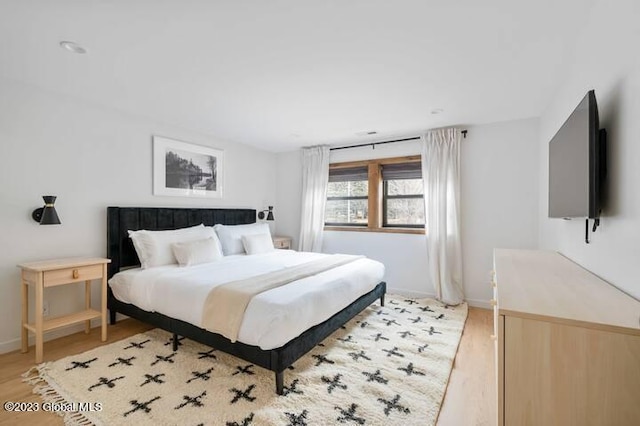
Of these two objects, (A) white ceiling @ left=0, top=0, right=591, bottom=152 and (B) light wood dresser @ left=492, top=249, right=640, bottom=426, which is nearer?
(B) light wood dresser @ left=492, top=249, right=640, bottom=426

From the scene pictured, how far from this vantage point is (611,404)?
0.91 metres

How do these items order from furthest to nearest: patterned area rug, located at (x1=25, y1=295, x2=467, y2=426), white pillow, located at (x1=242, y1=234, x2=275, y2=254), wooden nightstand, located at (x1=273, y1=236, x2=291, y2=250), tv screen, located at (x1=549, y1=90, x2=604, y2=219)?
wooden nightstand, located at (x1=273, y1=236, x2=291, y2=250)
white pillow, located at (x1=242, y1=234, x2=275, y2=254)
patterned area rug, located at (x1=25, y1=295, x2=467, y2=426)
tv screen, located at (x1=549, y1=90, x2=604, y2=219)

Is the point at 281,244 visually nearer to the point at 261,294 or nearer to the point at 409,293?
the point at 409,293

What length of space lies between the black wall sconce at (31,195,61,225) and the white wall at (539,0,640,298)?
3.90 m

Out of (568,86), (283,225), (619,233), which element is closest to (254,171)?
(283,225)

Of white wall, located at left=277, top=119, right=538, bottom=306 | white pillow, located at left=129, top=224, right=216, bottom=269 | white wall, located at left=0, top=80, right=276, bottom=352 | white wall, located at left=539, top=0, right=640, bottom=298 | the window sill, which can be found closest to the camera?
white wall, located at left=539, top=0, right=640, bottom=298

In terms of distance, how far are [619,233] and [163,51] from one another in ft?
9.46

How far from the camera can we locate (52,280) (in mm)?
2402

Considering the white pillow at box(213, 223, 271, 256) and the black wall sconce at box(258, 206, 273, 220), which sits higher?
the black wall sconce at box(258, 206, 273, 220)

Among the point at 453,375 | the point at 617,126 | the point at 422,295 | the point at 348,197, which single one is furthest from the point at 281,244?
the point at 617,126

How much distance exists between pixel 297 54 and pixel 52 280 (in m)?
2.71

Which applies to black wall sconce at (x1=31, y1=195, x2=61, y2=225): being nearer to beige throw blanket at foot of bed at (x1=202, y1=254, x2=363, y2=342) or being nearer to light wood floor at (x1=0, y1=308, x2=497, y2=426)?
light wood floor at (x1=0, y1=308, x2=497, y2=426)

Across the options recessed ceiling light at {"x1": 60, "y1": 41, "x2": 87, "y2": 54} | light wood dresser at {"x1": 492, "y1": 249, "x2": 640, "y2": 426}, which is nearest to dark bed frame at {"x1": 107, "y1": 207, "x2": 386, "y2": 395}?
light wood dresser at {"x1": 492, "y1": 249, "x2": 640, "y2": 426}

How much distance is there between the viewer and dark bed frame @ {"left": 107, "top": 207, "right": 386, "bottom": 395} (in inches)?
76.8
